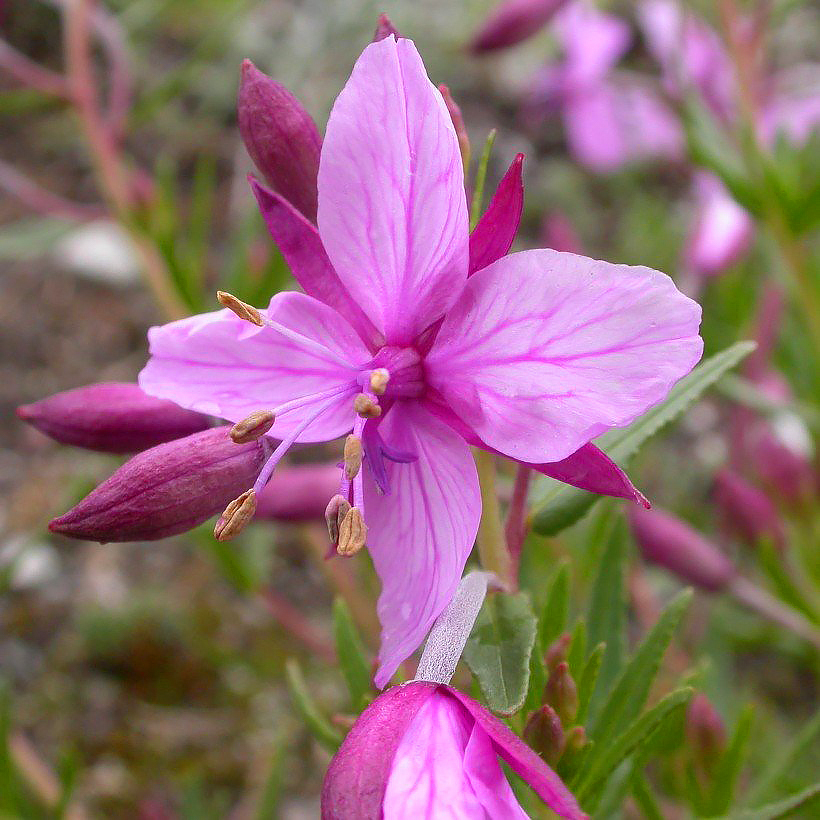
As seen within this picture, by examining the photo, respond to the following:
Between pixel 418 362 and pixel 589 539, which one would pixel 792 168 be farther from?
pixel 418 362

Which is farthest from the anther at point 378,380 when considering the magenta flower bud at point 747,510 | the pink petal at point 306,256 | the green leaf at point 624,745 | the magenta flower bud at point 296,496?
the magenta flower bud at point 747,510

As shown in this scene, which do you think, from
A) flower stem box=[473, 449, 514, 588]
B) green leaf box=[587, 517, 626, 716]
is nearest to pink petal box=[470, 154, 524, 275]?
flower stem box=[473, 449, 514, 588]

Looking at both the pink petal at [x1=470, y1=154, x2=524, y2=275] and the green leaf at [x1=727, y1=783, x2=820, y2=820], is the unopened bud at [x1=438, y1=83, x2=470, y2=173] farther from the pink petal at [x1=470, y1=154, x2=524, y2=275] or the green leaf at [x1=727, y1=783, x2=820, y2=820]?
the green leaf at [x1=727, y1=783, x2=820, y2=820]

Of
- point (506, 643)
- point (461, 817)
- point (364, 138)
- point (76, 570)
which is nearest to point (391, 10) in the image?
point (76, 570)

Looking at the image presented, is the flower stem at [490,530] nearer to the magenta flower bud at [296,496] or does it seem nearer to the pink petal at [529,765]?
the pink petal at [529,765]

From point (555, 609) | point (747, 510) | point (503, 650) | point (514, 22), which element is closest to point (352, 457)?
point (503, 650)

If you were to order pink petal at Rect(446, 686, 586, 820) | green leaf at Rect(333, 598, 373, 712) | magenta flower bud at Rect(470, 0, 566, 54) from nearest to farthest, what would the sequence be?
pink petal at Rect(446, 686, 586, 820) < green leaf at Rect(333, 598, 373, 712) < magenta flower bud at Rect(470, 0, 566, 54)
